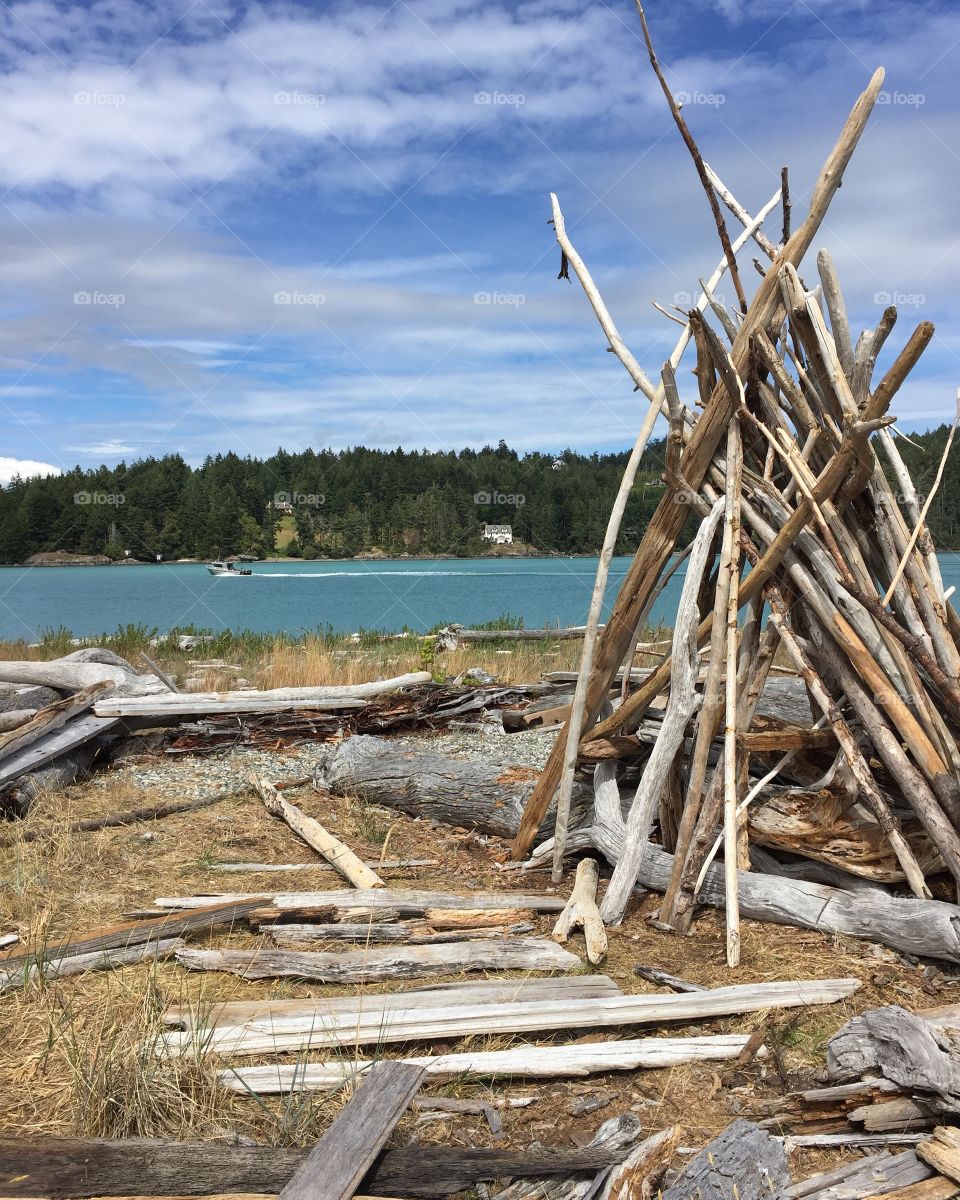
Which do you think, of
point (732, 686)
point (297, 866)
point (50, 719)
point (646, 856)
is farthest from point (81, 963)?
point (50, 719)

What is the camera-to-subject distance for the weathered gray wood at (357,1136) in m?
2.69

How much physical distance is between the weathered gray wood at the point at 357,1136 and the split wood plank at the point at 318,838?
2.45 m

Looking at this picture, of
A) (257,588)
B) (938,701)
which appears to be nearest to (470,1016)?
(938,701)

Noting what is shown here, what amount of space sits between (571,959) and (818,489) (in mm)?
2565

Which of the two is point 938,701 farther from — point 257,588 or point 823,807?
point 257,588

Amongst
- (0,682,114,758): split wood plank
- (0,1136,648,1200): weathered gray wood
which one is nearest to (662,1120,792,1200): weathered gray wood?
(0,1136,648,1200): weathered gray wood

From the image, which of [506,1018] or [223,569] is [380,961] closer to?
[506,1018]

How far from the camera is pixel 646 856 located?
17.4ft

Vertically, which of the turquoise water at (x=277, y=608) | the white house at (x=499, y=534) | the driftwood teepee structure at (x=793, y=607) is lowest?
the turquoise water at (x=277, y=608)

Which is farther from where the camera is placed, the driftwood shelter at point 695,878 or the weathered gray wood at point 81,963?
the weathered gray wood at point 81,963

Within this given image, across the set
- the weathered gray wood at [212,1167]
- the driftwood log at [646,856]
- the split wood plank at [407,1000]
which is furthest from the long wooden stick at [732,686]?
the weathered gray wood at [212,1167]

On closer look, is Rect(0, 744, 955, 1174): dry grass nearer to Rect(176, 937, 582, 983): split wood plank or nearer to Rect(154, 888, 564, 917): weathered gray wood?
Rect(176, 937, 582, 983): split wood plank

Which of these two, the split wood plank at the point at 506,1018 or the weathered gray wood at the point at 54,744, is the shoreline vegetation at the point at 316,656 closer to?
the weathered gray wood at the point at 54,744

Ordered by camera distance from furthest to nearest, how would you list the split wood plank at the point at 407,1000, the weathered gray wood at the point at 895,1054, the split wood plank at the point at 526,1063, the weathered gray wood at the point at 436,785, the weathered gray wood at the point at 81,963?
the weathered gray wood at the point at 436,785 → the weathered gray wood at the point at 81,963 → the split wood plank at the point at 407,1000 → the split wood plank at the point at 526,1063 → the weathered gray wood at the point at 895,1054
